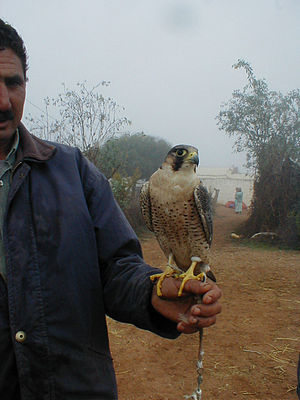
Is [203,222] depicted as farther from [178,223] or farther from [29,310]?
[29,310]

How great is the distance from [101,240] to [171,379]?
2835 millimetres

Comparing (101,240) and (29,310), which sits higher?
(101,240)

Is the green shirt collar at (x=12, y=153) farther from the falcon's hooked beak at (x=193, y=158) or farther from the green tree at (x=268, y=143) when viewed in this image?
the green tree at (x=268, y=143)

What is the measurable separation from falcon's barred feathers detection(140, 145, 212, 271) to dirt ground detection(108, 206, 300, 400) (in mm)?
2132

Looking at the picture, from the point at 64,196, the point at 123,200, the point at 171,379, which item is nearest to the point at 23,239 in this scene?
the point at 64,196

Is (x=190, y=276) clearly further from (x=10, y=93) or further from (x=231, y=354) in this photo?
(x=231, y=354)

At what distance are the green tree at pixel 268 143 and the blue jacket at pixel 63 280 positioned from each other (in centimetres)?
1113

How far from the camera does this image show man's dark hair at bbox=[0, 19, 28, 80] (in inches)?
→ 58.4

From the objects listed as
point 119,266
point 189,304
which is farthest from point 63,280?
point 189,304

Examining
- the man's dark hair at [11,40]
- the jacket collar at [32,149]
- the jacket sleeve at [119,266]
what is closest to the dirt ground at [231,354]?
the jacket sleeve at [119,266]

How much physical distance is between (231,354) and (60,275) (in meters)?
3.56

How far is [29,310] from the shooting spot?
132 cm

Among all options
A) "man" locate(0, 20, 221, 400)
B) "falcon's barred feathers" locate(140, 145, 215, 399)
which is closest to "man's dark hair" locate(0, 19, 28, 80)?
"man" locate(0, 20, 221, 400)

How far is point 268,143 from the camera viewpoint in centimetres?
1430
